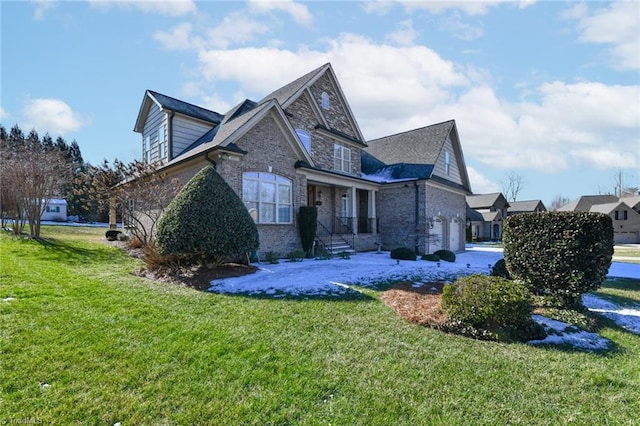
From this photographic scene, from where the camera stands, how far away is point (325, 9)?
9.27 metres

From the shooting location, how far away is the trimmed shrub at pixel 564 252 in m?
6.14

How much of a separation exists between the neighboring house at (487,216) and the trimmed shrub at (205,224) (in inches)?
1453

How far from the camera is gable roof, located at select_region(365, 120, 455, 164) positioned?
64.0 feet

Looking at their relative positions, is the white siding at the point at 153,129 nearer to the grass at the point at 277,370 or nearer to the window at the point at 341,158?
the window at the point at 341,158

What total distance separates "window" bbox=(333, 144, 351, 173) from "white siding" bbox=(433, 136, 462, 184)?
5281 millimetres

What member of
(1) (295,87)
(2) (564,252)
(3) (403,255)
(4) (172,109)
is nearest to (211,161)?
(4) (172,109)

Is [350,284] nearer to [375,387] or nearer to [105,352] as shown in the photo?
[375,387]

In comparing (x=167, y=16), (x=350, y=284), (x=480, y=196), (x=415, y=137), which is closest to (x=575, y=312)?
(x=350, y=284)

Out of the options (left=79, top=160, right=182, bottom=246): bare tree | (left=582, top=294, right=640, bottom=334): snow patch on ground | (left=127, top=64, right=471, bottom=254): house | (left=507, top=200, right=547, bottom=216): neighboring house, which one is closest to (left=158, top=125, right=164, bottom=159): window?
(left=127, top=64, right=471, bottom=254): house

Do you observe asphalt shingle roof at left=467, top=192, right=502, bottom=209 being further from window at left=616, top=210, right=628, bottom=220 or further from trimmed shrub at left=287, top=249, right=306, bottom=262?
trimmed shrub at left=287, top=249, right=306, bottom=262

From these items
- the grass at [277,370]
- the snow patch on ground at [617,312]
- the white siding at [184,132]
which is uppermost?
the white siding at [184,132]

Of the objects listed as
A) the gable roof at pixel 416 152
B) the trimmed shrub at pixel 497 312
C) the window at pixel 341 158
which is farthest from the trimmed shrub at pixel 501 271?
the window at pixel 341 158

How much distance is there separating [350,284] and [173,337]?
4873 millimetres

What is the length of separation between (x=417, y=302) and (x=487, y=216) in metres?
45.0
